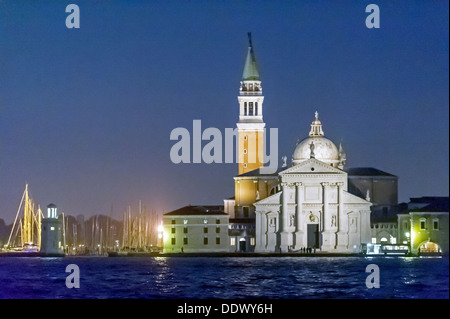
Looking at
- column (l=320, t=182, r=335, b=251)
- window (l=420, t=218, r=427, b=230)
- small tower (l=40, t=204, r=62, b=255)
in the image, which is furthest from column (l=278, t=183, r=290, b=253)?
small tower (l=40, t=204, r=62, b=255)

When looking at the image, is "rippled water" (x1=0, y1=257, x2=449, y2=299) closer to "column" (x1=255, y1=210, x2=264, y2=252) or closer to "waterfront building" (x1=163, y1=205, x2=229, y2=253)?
"column" (x1=255, y1=210, x2=264, y2=252)

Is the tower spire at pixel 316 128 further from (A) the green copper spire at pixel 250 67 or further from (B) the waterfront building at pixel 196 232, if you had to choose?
(A) the green copper spire at pixel 250 67

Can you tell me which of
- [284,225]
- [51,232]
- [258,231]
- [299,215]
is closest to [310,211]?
[299,215]

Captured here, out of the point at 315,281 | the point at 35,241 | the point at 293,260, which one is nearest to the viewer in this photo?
the point at 315,281

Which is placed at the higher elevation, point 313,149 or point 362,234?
point 313,149
